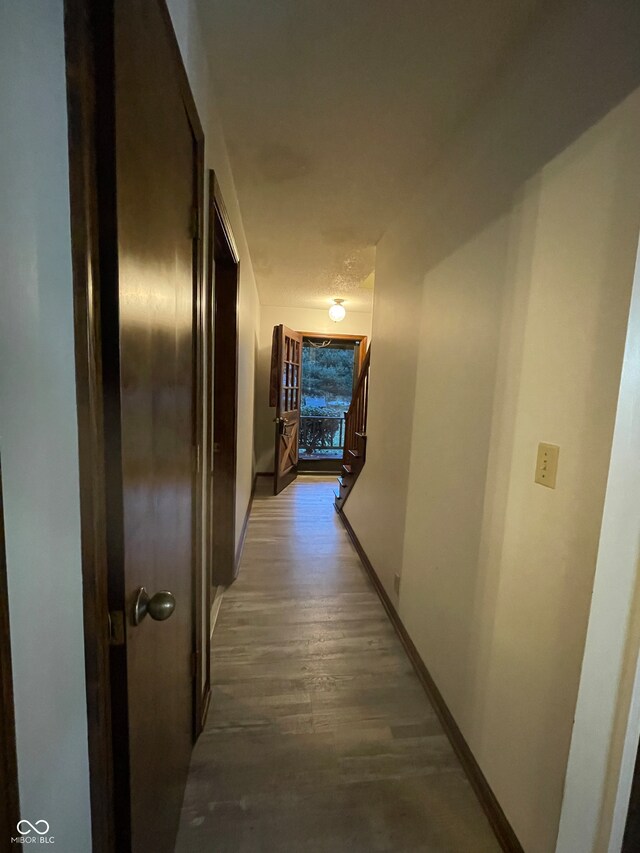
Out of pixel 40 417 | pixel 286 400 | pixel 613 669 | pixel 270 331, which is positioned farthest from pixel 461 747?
pixel 270 331

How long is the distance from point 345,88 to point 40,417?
64.6 inches

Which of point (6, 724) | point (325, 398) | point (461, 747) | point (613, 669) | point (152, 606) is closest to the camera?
point (6, 724)

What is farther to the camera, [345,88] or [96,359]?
[345,88]

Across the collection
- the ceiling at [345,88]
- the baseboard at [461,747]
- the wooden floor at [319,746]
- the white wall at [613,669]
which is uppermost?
the ceiling at [345,88]

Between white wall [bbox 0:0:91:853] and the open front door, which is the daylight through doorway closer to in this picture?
the open front door

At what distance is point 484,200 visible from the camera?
4.50 ft

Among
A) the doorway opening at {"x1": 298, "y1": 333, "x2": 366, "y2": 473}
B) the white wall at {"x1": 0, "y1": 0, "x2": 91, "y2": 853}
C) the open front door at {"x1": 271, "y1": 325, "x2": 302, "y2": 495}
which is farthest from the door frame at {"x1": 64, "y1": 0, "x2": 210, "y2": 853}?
the doorway opening at {"x1": 298, "y1": 333, "x2": 366, "y2": 473}

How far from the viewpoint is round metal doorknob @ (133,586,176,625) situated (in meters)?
0.66

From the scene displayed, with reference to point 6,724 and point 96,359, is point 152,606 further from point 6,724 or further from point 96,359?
point 96,359

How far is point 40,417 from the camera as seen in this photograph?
0.45m

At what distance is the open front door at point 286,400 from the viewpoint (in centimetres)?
397

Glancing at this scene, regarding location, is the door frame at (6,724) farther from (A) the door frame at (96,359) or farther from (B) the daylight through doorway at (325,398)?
(B) the daylight through doorway at (325,398)

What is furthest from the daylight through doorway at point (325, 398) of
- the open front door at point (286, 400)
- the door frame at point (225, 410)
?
the door frame at point (225, 410)

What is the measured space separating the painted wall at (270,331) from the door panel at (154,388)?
13.6ft
